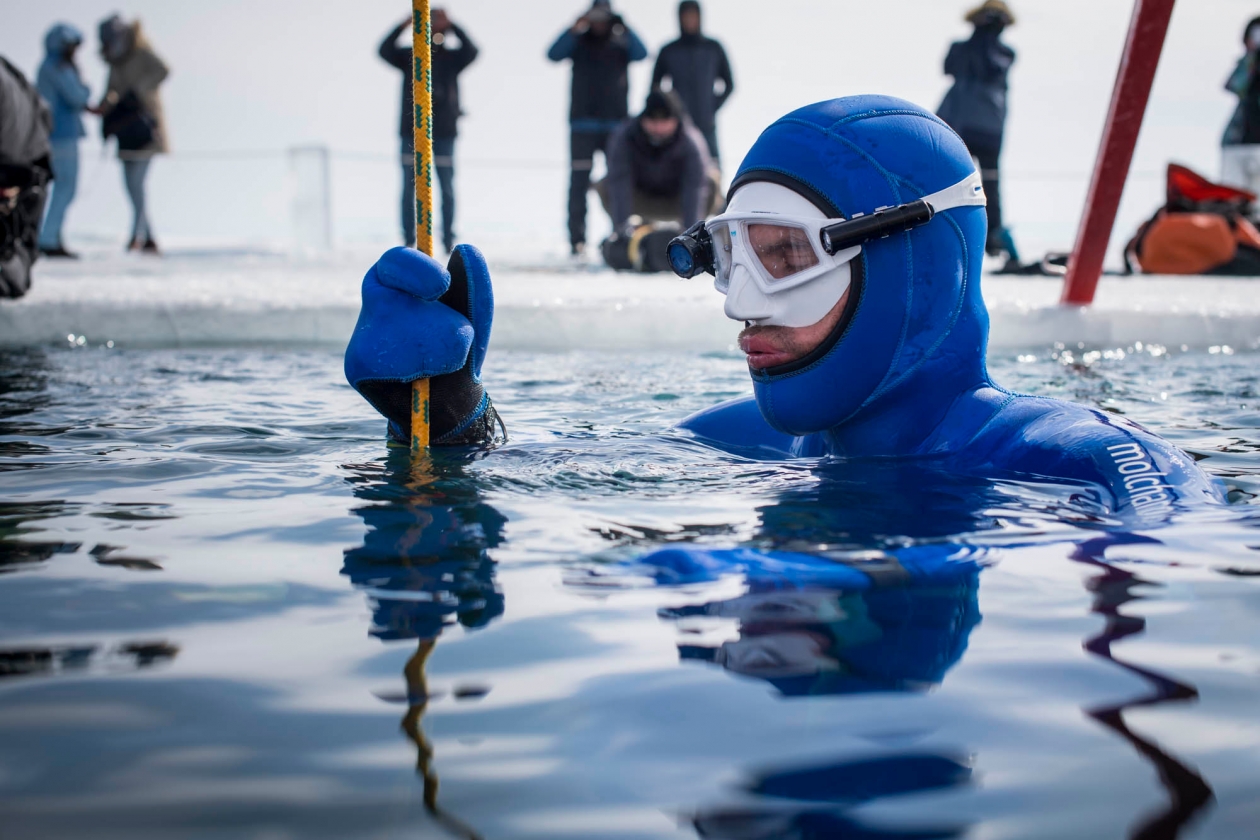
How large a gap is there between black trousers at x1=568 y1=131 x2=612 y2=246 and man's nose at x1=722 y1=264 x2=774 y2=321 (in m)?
8.03

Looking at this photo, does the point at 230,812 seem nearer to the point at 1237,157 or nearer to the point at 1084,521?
the point at 1084,521

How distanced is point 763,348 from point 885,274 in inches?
12.2

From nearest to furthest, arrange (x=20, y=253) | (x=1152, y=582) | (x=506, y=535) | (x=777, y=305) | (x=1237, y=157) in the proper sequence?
(x=1152, y=582)
(x=506, y=535)
(x=777, y=305)
(x=20, y=253)
(x=1237, y=157)

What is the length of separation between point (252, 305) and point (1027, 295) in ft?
14.2

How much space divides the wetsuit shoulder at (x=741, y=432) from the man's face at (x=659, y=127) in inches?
255

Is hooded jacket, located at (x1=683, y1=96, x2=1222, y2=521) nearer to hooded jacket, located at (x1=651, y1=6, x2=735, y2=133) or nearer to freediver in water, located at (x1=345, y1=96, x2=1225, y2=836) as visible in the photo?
freediver in water, located at (x1=345, y1=96, x2=1225, y2=836)

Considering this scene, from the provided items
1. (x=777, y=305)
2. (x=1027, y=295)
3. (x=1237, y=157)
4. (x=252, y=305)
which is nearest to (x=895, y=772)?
(x=777, y=305)

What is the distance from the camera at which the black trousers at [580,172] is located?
10.5 metres

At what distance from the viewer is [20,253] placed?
590 centimetres

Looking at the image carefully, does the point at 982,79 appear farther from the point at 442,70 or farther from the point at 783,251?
the point at 783,251

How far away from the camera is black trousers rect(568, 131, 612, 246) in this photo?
10492 millimetres

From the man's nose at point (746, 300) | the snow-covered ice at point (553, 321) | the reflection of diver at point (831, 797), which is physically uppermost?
the man's nose at point (746, 300)

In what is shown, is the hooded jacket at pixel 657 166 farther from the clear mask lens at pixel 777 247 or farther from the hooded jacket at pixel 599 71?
the clear mask lens at pixel 777 247

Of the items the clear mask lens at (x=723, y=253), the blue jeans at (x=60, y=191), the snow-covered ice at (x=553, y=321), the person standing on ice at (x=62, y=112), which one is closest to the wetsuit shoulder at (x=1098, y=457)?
the clear mask lens at (x=723, y=253)
